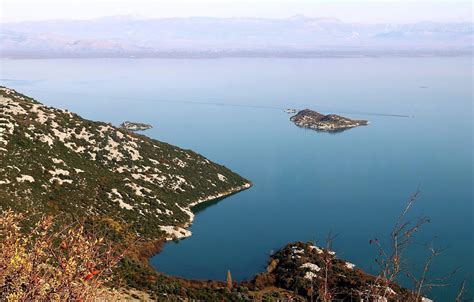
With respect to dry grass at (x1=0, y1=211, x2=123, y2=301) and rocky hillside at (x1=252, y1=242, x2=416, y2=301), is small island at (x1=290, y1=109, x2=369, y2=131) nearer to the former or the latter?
rocky hillside at (x1=252, y1=242, x2=416, y2=301)

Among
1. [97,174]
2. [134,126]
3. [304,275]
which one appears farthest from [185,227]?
[134,126]

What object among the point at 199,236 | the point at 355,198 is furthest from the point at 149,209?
the point at 355,198

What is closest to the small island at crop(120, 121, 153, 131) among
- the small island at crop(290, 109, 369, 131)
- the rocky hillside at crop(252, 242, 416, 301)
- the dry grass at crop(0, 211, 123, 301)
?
the small island at crop(290, 109, 369, 131)

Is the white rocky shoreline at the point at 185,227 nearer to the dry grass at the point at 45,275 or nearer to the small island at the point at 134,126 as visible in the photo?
the dry grass at the point at 45,275

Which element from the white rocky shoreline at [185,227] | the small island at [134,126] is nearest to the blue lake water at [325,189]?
the white rocky shoreline at [185,227]

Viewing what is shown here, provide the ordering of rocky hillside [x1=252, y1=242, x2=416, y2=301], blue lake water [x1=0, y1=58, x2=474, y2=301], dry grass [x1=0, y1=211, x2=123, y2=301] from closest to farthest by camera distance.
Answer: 1. dry grass [x1=0, y1=211, x2=123, y2=301]
2. rocky hillside [x1=252, y1=242, x2=416, y2=301]
3. blue lake water [x1=0, y1=58, x2=474, y2=301]

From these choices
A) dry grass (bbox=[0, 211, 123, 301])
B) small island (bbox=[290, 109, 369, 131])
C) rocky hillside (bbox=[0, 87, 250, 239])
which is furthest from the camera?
small island (bbox=[290, 109, 369, 131])

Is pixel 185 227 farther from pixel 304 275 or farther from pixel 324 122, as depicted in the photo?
pixel 324 122
